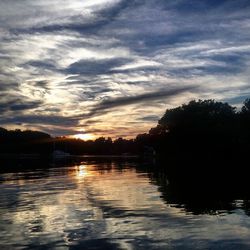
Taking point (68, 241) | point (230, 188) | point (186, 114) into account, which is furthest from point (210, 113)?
point (68, 241)

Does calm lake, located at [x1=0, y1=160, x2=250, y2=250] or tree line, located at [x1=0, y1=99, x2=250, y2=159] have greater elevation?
tree line, located at [x1=0, y1=99, x2=250, y2=159]

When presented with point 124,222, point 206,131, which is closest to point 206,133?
point 206,131

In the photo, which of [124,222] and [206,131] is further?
[206,131]

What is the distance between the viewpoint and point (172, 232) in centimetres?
2153

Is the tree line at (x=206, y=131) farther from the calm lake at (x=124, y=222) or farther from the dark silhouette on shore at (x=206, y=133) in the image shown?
the calm lake at (x=124, y=222)

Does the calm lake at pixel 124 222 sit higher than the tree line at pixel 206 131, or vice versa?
the tree line at pixel 206 131

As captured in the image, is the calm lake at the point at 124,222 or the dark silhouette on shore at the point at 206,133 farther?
the dark silhouette on shore at the point at 206,133

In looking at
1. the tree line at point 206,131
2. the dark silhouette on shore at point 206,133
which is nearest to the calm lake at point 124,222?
the dark silhouette on shore at point 206,133

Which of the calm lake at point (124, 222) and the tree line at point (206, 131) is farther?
the tree line at point (206, 131)

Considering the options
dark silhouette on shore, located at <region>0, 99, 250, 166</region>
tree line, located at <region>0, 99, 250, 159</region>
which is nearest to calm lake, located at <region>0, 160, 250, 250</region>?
dark silhouette on shore, located at <region>0, 99, 250, 166</region>

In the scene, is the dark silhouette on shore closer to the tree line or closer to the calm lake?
the tree line

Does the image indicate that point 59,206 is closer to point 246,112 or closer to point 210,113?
point 246,112

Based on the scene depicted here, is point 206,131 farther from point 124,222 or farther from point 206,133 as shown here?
point 124,222

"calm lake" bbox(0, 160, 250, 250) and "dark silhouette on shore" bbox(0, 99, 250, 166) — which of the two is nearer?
"calm lake" bbox(0, 160, 250, 250)
